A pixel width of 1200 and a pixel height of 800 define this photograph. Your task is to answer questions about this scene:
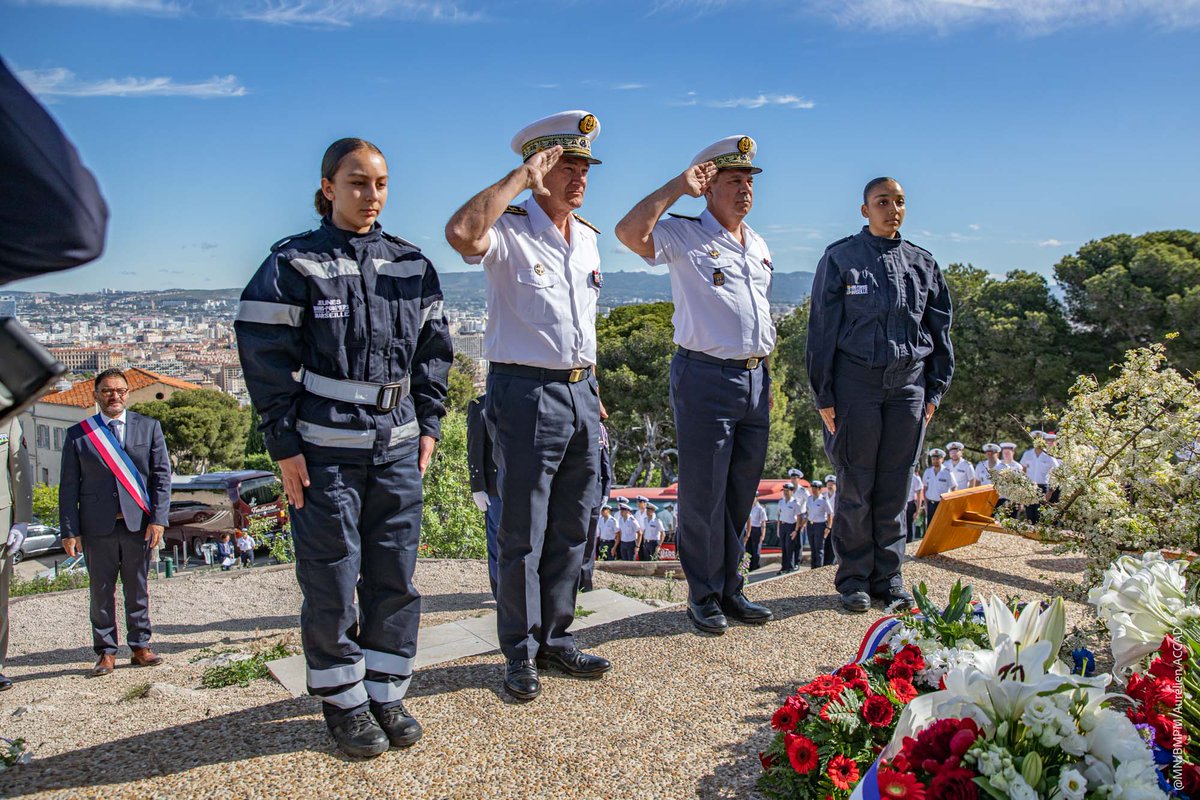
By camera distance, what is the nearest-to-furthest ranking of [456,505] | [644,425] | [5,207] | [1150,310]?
[5,207] → [456,505] → [1150,310] → [644,425]

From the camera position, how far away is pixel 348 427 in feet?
11.1

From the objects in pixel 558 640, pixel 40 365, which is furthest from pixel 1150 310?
pixel 40 365

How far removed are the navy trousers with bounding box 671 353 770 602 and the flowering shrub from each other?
1734 mm

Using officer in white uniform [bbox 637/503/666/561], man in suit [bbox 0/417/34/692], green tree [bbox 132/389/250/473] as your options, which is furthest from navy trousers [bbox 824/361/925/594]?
green tree [bbox 132/389/250/473]

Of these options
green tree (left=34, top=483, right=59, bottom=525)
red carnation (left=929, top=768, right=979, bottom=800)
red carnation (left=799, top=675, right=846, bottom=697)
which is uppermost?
red carnation (left=929, top=768, right=979, bottom=800)

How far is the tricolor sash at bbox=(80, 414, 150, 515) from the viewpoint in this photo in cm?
614

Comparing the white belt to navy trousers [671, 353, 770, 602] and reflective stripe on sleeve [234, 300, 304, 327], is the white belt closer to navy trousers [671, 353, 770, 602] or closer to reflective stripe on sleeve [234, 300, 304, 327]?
reflective stripe on sleeve [234, 300, 304, 327]

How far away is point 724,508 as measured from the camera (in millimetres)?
4957

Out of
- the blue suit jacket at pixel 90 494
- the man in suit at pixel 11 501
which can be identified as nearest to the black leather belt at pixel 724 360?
the blue suit jacket at pixel 90 494

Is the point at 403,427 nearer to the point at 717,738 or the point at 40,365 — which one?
the point at 717,738

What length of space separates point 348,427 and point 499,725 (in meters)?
1.35

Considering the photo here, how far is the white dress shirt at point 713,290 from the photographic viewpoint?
481 cm

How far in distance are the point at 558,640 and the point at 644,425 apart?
31.8m

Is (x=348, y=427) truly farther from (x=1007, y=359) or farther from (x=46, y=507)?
(x=46, y=507)
